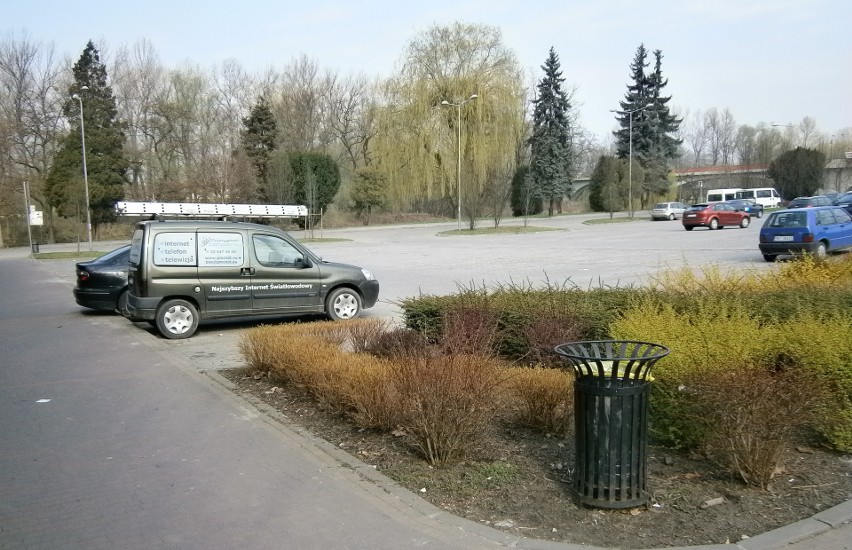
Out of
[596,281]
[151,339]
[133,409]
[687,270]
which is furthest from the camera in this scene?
[596,281]

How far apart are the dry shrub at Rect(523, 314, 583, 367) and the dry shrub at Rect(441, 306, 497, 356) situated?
0.44 meters

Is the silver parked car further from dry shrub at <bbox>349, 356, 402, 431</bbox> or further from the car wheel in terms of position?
dry shrub at <bbox>349, 356, 402, 431</bbox>

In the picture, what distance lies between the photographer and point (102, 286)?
15125mm

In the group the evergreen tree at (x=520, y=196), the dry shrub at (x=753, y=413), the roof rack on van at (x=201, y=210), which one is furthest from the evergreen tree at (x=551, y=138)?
the dry shrub at (x=753, y=413)

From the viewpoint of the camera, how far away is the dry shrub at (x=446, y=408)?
209 inches

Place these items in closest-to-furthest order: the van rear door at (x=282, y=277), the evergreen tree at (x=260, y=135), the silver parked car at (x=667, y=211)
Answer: the van rear door at (x=282, y=277) → the silver parked car at (x=667, y=211) → the evergreen tree at (x=260, y=135)

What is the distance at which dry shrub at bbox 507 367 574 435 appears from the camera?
5953 millimetres

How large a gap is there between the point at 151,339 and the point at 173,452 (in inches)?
265

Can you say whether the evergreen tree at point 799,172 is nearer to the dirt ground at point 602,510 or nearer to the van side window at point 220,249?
the van side window at point 220,249

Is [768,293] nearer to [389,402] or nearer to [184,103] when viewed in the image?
[389,402]

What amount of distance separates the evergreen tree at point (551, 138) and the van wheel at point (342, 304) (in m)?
59.8

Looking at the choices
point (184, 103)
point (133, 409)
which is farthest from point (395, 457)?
point (184, 103)

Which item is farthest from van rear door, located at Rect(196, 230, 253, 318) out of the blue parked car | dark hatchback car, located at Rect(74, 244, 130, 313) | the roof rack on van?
the blue parked car

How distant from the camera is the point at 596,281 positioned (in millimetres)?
17969
